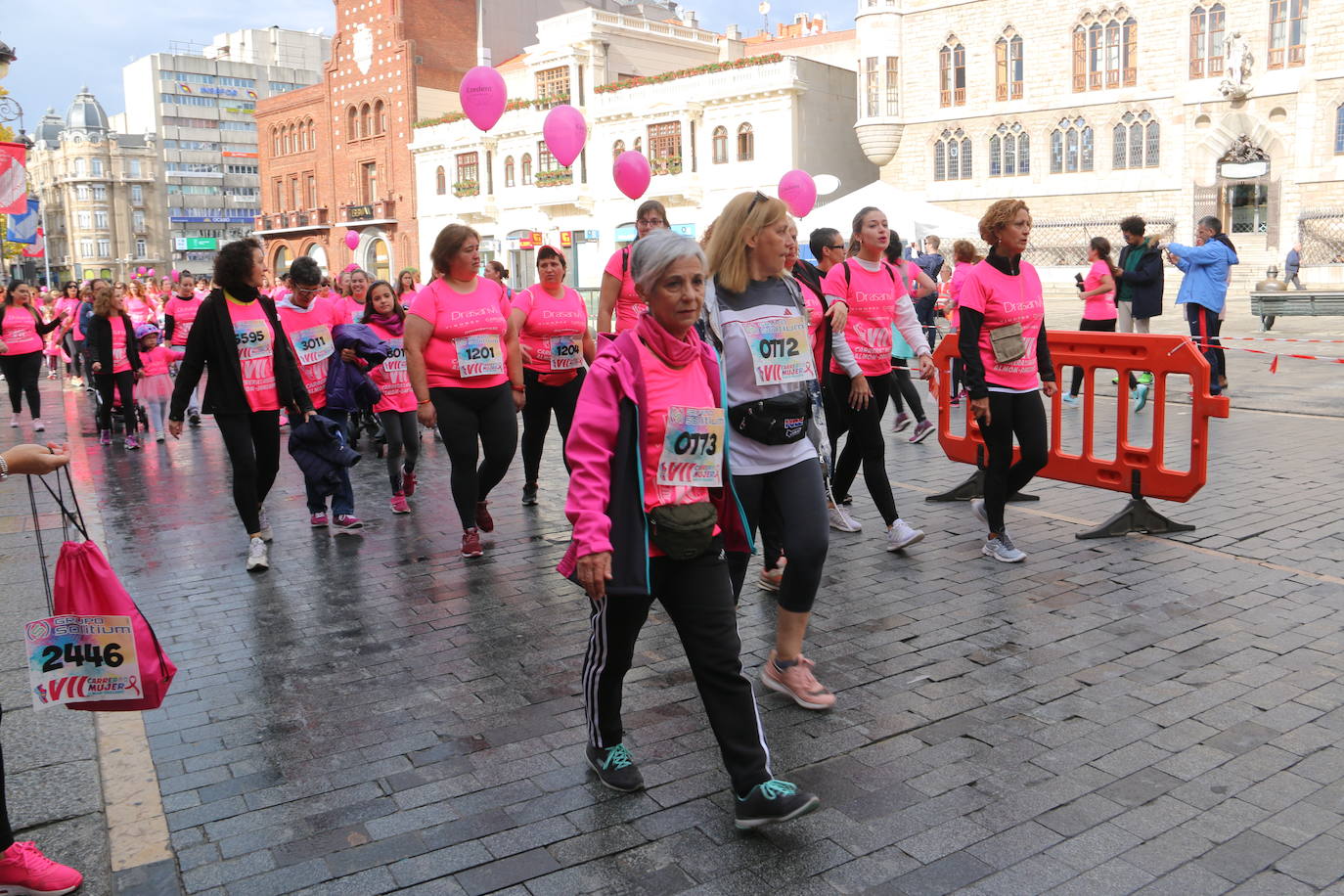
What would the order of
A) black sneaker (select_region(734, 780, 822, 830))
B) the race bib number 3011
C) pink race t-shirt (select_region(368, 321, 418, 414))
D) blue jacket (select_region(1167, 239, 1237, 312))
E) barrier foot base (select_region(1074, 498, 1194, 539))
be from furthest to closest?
1. blue jacket (select_region(1167, 239, 1237, 312))
2. pink race t-shirt (select_region(368, 321, 418, 414))
3. barrier foot base (select_region(1074, 498, 1194, 539))
4. the race bib number 3011
5. black sneaker (select_region(734, 780, 822, 830))

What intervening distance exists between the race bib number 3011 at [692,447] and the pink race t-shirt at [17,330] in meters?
13.0

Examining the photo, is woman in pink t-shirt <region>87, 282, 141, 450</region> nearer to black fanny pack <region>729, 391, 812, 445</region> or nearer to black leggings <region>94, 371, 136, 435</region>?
black leggings <region>94, 371, 136, 435</region>

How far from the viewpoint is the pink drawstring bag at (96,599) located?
3215 millimetres

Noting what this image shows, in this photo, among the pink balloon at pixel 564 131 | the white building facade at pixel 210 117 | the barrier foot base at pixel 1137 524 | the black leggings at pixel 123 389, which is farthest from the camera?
the white building facade at pixel 210 117

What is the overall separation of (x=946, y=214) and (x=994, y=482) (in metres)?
16.4

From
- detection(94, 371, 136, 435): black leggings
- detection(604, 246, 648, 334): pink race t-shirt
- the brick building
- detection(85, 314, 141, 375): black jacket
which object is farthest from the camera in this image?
the brick building

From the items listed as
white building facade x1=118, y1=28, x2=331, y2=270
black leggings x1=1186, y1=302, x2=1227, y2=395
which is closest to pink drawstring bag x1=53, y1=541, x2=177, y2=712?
black leggings x1=1186, y1=302, x2=1227, y2=395

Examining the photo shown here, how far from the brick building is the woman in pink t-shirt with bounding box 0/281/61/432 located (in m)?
45.2

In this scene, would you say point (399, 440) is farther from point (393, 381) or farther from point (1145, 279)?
point (1145, 279)

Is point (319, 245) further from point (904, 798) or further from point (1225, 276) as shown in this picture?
point (904, 798)

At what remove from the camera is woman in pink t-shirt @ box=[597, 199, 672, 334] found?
690 centimetres

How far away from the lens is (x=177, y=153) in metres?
115

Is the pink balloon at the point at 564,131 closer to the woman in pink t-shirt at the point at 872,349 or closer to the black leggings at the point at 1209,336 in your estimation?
the black leggings at the point at 1209,336

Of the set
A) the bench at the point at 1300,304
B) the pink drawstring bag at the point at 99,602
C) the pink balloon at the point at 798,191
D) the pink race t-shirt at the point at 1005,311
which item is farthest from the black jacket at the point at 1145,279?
the pink drawstring bag at the point at 99,602
